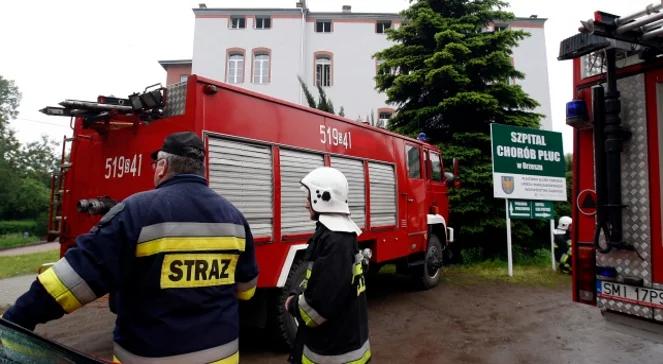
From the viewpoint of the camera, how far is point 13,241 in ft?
81.5

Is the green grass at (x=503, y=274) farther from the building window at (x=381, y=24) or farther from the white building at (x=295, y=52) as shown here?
the building window at (x=381, y=24)

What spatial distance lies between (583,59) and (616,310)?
1968mm

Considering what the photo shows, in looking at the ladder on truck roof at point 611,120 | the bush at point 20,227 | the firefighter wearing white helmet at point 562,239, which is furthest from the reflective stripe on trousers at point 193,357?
the bush at point 20,227

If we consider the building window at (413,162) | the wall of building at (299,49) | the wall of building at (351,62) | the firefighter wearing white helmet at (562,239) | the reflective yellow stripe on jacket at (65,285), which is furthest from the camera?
the wall of building at (351,62)

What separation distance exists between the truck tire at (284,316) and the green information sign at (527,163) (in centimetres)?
592

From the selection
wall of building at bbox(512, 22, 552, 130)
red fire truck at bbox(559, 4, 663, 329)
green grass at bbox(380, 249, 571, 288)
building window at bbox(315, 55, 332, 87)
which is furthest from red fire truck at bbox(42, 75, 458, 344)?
wall of building at bbox(512, 22, 552, 130)

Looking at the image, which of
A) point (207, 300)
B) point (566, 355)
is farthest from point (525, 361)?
point (207, 300)

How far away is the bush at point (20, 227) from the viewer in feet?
93.4

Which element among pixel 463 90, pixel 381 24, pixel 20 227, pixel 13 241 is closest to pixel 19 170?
pixel 20 227

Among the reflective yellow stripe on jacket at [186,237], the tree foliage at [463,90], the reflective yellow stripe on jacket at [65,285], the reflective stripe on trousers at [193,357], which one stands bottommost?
the reflective stripe on trousers at [193,357]

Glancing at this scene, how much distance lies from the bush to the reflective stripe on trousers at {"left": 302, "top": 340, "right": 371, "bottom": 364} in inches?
1326

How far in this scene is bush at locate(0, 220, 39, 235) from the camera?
28.5 m

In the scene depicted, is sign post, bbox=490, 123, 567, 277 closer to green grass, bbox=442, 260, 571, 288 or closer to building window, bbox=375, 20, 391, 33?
green grass, bbox=442, 260, 571, 288

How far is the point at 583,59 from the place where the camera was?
3.47 m
